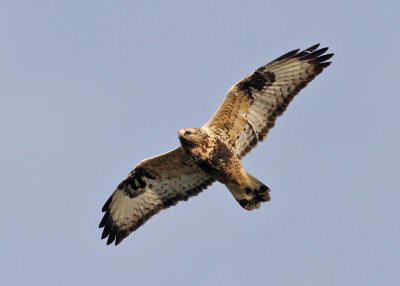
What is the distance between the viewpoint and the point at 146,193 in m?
14.2

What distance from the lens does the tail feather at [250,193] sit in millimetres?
13352

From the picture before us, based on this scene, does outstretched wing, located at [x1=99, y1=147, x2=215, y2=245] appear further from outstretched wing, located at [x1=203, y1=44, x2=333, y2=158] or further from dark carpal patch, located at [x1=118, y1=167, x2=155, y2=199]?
outstretched wing, located at [x1=203, y1=44, x2=333, y2=158]

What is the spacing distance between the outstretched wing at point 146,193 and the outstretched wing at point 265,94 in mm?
1030

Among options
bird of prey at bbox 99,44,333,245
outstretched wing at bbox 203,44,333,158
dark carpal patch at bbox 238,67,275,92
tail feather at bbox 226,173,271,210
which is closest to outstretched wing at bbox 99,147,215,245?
bird of prey at bbox 99,44,333,245

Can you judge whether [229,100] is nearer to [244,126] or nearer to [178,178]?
[244,126]

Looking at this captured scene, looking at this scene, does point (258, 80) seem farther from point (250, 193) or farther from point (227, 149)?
point (250, 193)

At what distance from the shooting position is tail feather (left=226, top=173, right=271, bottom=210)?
13352 millimetres

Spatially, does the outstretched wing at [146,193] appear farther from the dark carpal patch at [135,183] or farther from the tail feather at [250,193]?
the tail feather at [250,193]

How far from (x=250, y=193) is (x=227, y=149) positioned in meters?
0.91

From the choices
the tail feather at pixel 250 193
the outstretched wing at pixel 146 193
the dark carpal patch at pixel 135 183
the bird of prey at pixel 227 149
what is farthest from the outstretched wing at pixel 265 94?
the dark carpal patch at pixel 135 183

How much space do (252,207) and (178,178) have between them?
58.3 inches

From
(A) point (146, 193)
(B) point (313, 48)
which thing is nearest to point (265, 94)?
(B) point (313, 48)

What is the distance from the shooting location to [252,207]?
1348cm

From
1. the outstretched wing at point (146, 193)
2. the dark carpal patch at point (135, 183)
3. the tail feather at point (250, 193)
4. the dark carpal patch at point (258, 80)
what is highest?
the dark carpal patch at point (258, 80)
